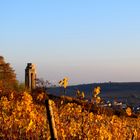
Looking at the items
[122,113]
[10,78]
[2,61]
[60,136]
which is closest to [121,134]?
[60,136]

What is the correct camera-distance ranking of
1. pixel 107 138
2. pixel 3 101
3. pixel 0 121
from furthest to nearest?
1. pixel 3 101
2. pixel 0 121
3. pixel 107 138

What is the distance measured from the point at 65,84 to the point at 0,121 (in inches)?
105

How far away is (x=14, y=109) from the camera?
15914 millimetres

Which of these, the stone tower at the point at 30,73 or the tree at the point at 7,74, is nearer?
the tree at the point at 7,74

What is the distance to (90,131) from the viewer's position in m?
14.4

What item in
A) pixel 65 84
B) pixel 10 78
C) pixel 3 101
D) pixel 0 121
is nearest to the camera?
pixel 65 84

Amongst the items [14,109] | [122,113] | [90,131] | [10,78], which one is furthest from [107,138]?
[10,78]

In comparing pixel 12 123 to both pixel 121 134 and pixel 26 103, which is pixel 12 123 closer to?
pixel 26 103

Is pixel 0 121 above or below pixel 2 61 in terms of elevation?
below

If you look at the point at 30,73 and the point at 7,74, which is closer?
→ the point at 7,74

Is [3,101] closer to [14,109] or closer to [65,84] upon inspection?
[14,109]

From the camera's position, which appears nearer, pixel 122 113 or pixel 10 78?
pixel 122 113

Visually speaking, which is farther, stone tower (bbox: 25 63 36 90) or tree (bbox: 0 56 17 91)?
stone tower (bbox: 25 63 36 90)

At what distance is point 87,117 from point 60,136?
1.68 m
